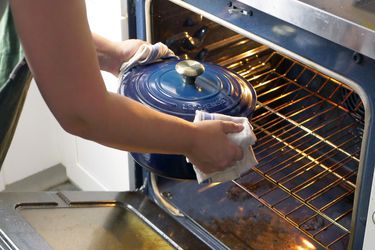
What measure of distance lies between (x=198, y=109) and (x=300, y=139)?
48cm

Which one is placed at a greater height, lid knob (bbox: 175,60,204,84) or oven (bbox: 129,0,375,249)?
lid knob (bbox: 175,60,204,84)

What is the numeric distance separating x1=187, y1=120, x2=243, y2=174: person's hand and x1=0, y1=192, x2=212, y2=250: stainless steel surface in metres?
0.27

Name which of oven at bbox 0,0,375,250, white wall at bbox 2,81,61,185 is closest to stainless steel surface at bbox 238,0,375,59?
oven at bbox 0,0,375,250

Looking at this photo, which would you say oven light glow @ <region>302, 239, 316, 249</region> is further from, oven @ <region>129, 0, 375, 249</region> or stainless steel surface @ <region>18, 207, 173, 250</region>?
stainless steel surface @ <region>18, 207, 173, 250</region>

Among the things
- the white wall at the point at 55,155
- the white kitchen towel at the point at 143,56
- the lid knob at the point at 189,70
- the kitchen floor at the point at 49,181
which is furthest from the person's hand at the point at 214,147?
the kitchen floor at the point at 49,181

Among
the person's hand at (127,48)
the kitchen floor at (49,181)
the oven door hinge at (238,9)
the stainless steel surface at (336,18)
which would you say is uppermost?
the stainless steel surface at (336,18)

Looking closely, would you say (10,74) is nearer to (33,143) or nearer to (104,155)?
(104,155)

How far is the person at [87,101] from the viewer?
812 mm

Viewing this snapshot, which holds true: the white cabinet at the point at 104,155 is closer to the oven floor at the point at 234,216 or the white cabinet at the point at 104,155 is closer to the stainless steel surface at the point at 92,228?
the oven floor at the point at 234,216

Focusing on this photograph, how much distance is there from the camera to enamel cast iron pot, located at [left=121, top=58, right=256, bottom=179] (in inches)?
43.8

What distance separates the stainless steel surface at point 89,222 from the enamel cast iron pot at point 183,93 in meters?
0.14

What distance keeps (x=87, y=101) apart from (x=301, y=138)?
2.48 feet

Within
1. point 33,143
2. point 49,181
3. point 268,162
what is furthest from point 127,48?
point 49,181

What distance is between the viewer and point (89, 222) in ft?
4.01
